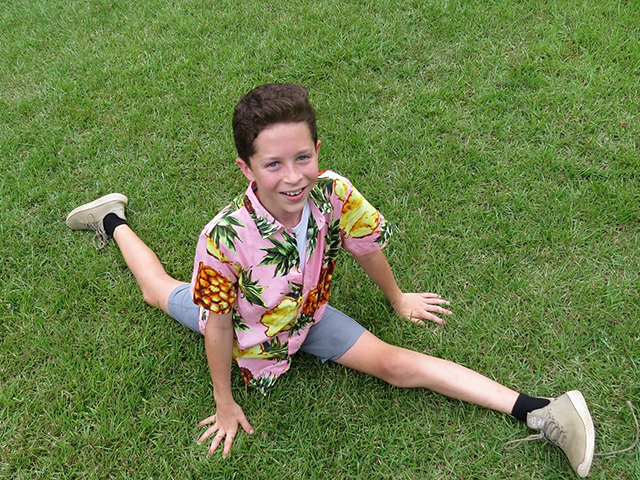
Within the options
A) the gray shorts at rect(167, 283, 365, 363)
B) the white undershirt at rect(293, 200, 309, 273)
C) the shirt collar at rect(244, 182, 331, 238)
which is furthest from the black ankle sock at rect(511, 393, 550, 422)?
the shirt collar at rect(244, 182, 331, 238)

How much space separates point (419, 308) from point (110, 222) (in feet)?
5.85

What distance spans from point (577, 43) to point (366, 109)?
155 cm

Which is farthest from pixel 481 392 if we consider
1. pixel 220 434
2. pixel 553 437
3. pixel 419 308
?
pixel 220 434

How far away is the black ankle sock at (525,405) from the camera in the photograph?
2.18 m

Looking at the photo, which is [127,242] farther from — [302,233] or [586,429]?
[586,429]

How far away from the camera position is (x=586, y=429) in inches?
79.0

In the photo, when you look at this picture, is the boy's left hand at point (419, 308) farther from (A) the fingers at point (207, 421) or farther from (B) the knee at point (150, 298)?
(B) the knee at point (150, 298)

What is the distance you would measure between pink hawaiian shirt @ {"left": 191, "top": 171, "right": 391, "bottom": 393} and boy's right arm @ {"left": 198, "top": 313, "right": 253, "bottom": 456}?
0.10 metres

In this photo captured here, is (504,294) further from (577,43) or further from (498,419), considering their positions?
(577,43)

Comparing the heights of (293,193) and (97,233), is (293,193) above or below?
above

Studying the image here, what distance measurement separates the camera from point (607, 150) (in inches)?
121

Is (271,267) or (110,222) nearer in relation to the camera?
(271,267)

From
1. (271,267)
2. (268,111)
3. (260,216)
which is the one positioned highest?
(268,111)

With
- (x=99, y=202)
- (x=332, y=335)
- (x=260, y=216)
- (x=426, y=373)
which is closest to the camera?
(x=260, y=216)
